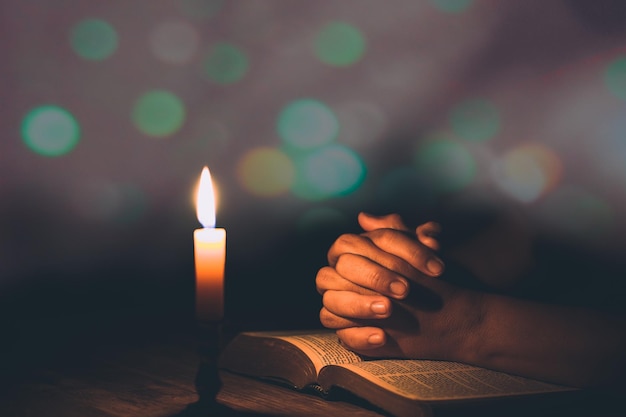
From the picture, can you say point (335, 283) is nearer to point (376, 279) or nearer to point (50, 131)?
point (376, 279)

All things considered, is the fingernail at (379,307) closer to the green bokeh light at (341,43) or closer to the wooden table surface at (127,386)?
the wooden table surface at (127,386)

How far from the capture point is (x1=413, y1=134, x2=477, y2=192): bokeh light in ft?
7.75

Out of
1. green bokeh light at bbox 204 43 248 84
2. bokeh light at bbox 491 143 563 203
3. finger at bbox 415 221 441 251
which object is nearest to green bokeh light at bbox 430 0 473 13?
bokeh light at bbox 491 143 563 203

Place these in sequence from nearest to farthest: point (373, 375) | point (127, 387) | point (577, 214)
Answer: point (373, 375)
point (127, 387)
point (577, 214)

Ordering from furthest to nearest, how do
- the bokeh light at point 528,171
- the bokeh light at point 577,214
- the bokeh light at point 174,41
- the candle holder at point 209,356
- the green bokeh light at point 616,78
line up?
the bokeh light at point 174,41
the bokeh light at point 528,171
the green bokeh light at point 616,78
the bokeh light at point 577,214
the candle holder at point 209,356

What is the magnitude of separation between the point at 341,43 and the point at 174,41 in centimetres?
62

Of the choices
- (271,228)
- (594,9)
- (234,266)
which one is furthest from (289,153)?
(594,9)

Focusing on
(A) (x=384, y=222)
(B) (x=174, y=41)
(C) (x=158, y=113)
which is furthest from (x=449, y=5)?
(A) (x=384, y=222)

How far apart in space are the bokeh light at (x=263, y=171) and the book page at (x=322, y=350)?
1.38 metres

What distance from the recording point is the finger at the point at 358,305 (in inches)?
35.0

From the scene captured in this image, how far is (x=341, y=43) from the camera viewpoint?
7.81 feet

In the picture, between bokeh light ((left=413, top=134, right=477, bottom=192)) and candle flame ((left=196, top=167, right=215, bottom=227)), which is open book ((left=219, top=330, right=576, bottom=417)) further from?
bokeh light ((left=413, top=134, right=477, bottom=192))

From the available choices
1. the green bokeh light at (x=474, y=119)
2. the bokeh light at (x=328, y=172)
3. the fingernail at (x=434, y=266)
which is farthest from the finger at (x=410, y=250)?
the green bokeh light at (x=474, y=119)

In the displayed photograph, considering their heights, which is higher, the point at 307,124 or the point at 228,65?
the point at 228,65
